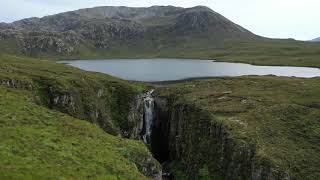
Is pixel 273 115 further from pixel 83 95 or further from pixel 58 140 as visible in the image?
pixel 58 140

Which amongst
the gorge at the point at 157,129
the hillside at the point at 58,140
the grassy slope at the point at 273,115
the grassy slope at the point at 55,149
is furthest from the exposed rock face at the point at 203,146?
the grassy slope at the point at 55,149

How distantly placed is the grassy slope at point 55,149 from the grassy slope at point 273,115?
76.9 ft

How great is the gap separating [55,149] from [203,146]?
1555 inches

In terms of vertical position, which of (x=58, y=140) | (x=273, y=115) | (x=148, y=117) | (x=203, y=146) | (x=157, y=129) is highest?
(x=58, y=140)

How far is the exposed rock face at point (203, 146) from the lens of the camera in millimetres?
69144

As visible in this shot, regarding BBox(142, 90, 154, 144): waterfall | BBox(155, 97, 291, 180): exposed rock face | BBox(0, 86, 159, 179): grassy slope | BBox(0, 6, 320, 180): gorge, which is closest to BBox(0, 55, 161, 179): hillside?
BBox(0, 86, 159, 179): grassy slope

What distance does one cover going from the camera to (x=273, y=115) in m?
86.9

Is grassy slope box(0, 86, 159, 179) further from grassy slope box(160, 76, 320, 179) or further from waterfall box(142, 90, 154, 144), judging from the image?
waterfall box(142, 90, 154, 144)

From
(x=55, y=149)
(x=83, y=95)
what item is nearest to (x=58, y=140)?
(x=55, y=149)

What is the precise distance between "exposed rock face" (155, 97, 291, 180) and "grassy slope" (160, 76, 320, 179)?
159 centimetres

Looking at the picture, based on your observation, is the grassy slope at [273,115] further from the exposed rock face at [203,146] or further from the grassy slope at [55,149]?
the grassy slope at [55,149]

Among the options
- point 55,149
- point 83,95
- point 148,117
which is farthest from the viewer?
point 148,117

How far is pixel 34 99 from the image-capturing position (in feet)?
255

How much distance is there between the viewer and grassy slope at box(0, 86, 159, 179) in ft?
140
